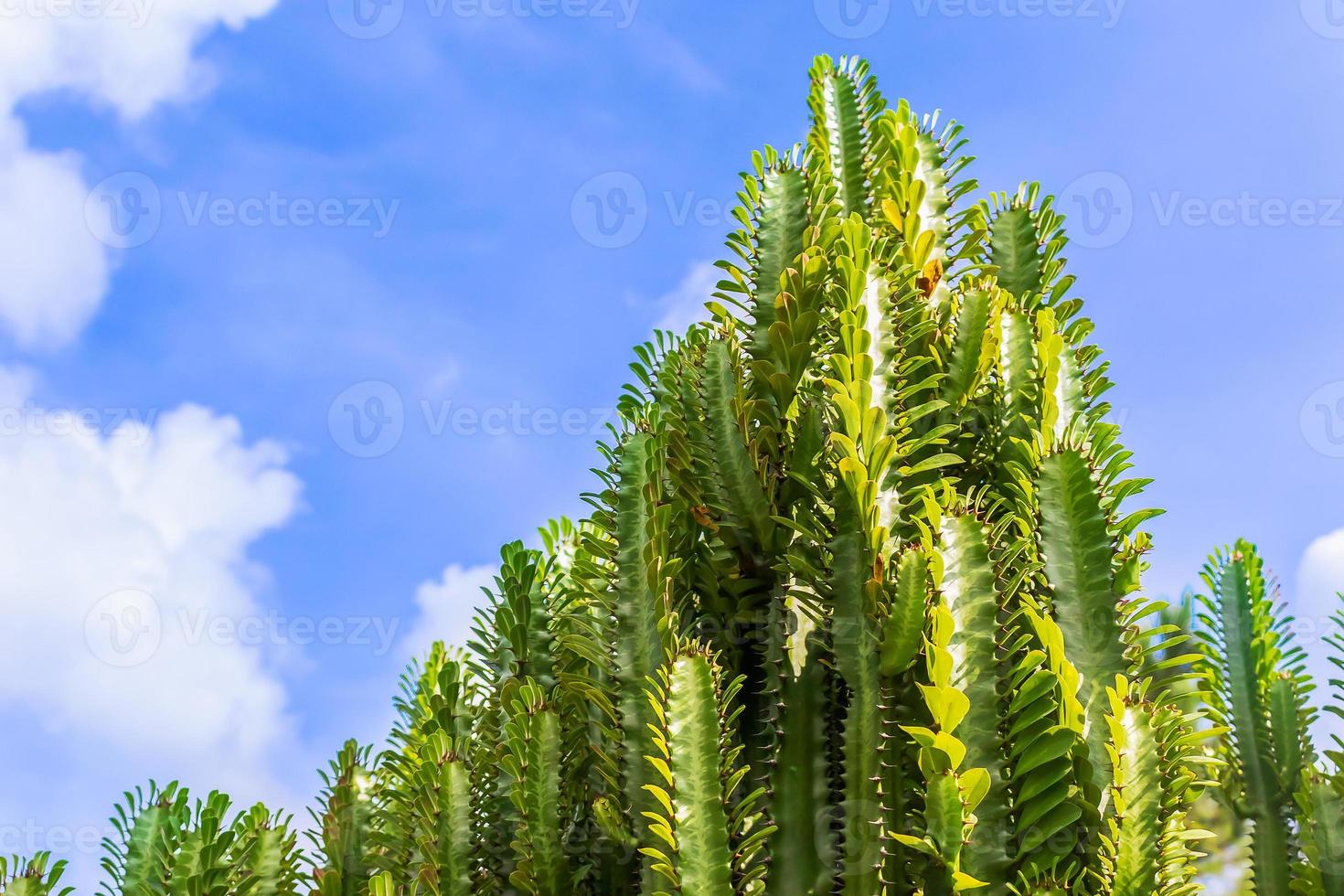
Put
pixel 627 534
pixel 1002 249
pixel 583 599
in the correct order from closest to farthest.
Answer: pixel 627 534
pixel 583 599
pixel 1002 249

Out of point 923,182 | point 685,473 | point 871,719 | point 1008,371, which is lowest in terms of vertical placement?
point 871,719

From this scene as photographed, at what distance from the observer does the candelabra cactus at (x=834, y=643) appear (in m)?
2.81

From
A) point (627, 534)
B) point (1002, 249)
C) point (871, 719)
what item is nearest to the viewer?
point (871, 719)

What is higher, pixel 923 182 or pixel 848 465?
pixel 923 182

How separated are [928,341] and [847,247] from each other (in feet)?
1.91

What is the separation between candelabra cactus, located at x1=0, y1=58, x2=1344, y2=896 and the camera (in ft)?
9.21

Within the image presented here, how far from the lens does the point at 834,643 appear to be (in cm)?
303

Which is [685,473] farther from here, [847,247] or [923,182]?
[923,182]

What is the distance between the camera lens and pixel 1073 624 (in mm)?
3129

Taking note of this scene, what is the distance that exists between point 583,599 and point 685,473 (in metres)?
0.79

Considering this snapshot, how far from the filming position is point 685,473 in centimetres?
357

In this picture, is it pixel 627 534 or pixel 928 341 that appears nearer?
pixel 627 534

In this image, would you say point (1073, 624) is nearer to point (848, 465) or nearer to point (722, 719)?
point (848, 465)

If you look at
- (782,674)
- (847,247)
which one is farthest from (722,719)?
(847,247)
